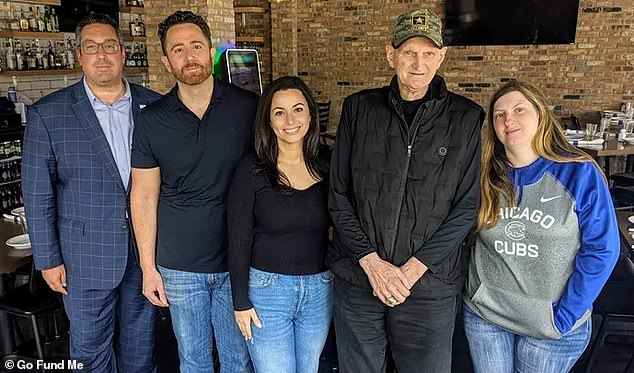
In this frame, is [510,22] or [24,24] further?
[510,22]

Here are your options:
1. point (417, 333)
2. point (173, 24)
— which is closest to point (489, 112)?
point (417, 333)

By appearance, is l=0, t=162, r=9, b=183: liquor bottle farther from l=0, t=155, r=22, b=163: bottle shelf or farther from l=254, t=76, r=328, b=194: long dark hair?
l=254, t=76, r=328, b=194: long dark hair

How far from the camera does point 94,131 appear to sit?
83.6 inches

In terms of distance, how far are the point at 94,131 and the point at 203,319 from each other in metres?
0.89

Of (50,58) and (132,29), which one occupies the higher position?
(132,29)

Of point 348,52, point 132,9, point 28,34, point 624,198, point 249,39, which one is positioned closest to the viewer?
point 624,198

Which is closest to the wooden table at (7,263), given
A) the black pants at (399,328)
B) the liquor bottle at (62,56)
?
the black pants at (399,328)

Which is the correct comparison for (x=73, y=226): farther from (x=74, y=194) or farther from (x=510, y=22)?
(x=510, y=22)

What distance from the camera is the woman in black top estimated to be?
184 cm

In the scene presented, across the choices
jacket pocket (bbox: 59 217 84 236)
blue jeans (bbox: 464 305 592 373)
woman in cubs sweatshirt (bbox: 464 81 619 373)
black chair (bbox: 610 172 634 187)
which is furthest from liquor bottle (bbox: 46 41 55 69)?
black chair (bbox: 610 172 634 187)

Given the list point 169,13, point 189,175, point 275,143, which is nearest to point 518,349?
point 275,143

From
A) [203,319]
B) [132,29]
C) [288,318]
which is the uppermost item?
[132,29]

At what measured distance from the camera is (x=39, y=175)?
2.10 m

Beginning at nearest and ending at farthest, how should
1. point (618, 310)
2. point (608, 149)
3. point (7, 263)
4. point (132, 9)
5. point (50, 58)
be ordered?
1. point (7, 263)
2. point (618, 310)
3. point (608, 149)
4. point (50, 58)
5. point (132, 9)
